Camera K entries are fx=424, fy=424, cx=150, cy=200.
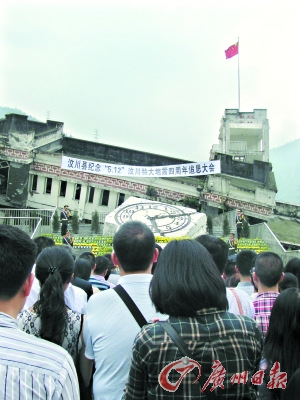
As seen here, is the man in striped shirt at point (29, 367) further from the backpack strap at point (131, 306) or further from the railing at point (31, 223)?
the railing at point (31, 223)

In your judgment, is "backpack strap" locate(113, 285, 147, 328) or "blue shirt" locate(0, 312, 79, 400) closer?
"blue shirt" locate(0, 312, 79, 400)

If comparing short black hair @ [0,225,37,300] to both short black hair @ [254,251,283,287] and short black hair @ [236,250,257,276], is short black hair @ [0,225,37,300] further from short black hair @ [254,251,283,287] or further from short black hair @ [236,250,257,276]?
short black hair @ [236,250,257,276]

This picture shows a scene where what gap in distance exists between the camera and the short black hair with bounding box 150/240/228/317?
2326 millimetres

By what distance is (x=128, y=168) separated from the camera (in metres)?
23.1

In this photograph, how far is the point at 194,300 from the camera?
232 centimetres

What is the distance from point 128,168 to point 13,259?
2114 centimetres

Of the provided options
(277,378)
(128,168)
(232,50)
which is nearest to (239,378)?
(277,378)

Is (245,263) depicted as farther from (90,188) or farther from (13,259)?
(90,188)

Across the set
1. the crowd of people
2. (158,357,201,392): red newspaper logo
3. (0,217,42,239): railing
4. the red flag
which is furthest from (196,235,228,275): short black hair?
the red flag

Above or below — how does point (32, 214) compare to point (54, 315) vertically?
above

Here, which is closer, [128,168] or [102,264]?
[102,264]

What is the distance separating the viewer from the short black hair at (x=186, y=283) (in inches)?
91.6

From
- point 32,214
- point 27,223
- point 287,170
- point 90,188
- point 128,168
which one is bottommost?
point 27,223

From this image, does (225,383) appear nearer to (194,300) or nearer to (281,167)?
(194,300)
